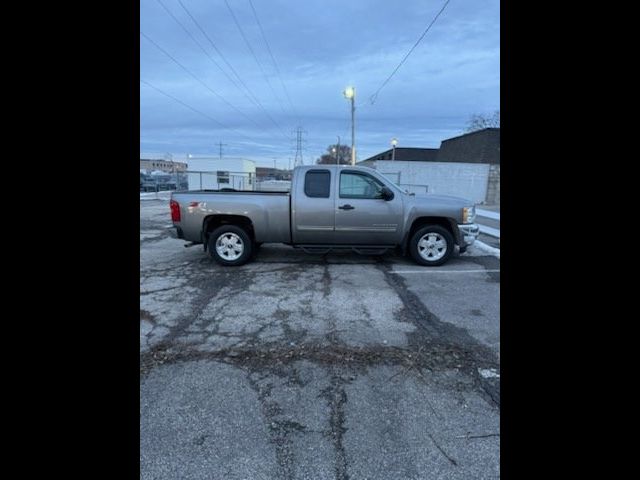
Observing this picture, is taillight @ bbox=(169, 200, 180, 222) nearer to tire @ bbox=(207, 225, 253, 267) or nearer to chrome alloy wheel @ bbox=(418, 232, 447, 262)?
tire @ bbox=(207, 225, 253, 267)

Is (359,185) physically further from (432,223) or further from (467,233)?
(467,233)

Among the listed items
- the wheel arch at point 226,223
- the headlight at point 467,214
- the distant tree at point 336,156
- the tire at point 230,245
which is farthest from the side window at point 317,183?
the distant tree at point 336,156

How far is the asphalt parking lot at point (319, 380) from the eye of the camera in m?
2.42

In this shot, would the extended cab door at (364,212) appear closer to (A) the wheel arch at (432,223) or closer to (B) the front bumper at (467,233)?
(A) the wheel arch at (432,223)

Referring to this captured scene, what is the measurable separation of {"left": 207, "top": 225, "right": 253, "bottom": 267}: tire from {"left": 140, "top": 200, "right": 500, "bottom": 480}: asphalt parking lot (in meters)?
1.15

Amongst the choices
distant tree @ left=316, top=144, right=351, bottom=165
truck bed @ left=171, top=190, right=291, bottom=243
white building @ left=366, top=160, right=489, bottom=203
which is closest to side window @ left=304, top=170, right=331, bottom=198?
truck bed @ left=171, top=190, right=291, bottom=243

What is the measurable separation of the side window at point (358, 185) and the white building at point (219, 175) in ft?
67.8

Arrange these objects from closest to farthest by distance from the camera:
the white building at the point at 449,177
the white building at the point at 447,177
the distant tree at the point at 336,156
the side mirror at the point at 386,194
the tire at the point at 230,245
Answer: the side mirror at the point at 386,194, the tire at the point at 230,245, the white building at the point at 449,177, the white building at the point at 447,177, the distant tree at the point at 336,156

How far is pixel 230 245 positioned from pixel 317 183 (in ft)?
6.73

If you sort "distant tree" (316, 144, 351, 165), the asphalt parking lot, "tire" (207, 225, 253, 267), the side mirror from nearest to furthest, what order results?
the asphalt parking lot → the side mirror → "tire" (207, 225, 253, 267) → "distant tree" (316, 144, 351, 165)

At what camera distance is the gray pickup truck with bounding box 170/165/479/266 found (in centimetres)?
742

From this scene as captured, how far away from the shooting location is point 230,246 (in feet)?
25.0
